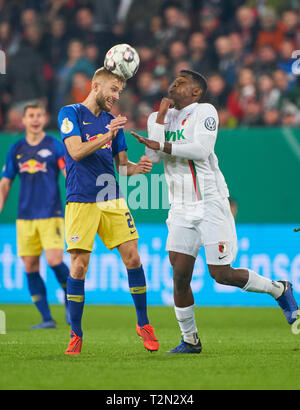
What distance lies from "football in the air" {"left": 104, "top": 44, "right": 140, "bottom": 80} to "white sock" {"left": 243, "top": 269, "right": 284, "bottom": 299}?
6.32 ft

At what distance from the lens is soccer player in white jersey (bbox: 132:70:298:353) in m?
6.64

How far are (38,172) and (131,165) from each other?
112 inches

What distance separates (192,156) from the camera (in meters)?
6.60

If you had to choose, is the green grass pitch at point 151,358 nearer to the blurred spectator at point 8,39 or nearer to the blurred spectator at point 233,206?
the blurred spectator at point 233,206

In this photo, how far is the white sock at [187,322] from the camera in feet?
22.3

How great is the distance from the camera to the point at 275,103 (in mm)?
12875

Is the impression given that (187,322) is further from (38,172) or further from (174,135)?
(38,172)

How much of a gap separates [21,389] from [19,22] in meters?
11.9

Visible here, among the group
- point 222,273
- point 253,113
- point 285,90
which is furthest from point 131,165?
point 285,90

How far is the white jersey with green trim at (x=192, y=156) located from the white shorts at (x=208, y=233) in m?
0.10

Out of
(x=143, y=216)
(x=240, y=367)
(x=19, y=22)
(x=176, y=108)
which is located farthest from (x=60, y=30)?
(x=240, y=367)

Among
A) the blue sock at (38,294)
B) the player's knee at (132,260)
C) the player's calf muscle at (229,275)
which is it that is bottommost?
the blue sock at (38,294)

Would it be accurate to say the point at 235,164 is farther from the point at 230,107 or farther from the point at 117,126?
the point at 117,126

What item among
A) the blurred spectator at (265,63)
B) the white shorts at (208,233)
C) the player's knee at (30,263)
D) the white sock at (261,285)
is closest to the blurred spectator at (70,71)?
the blurred spectator at (265,63)
